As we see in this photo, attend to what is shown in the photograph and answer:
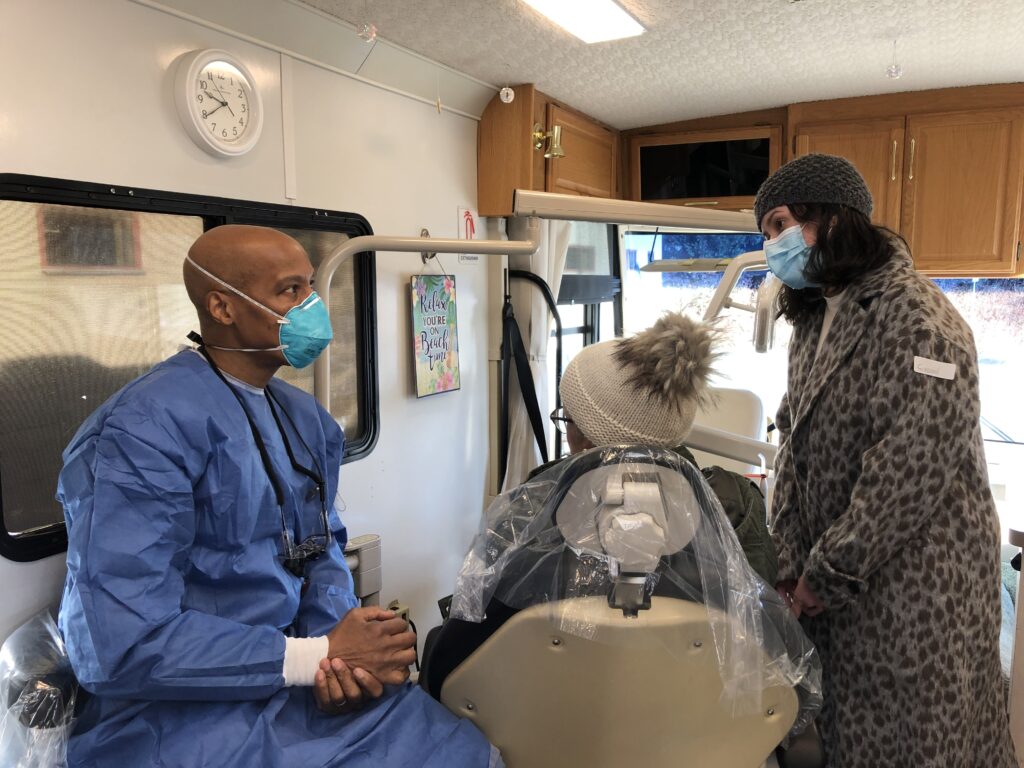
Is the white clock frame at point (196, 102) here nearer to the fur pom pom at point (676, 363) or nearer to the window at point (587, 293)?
the fur pom pom at point (676, 363)

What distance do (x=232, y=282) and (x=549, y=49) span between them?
1439 mm

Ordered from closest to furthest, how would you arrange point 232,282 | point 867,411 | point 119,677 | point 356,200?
point 119,677 → point 232,282 → point 867,411 → point 356,200

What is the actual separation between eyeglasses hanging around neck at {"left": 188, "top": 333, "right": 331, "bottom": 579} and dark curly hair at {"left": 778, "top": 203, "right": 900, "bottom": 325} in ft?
3.43

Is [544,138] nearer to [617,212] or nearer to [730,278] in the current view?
[617,212]

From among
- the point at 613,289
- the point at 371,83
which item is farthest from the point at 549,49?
the point at 613,289

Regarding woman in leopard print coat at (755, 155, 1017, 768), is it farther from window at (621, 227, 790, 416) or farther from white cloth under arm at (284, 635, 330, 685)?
window at (621, 227, 790, 416)

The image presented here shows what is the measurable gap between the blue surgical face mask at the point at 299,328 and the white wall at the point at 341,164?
0.45 metres

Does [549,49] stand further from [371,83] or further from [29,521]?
[29,521]

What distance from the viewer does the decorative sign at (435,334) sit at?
8.11ft

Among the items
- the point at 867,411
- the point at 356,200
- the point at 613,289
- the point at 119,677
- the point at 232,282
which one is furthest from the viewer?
the point at 613,289

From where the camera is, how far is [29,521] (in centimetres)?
144

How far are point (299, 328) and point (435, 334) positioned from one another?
1.27m

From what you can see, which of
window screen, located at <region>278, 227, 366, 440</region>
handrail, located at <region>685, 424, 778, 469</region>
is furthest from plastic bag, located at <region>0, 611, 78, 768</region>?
handrail, located at <region>685, 424, 778, 469</region>

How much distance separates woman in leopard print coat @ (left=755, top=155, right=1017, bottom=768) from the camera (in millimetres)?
1286
